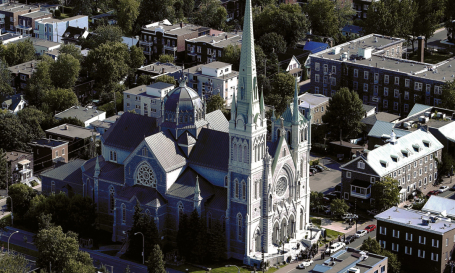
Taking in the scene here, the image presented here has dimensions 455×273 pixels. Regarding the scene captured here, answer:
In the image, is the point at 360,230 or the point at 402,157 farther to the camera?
the point at 402,157

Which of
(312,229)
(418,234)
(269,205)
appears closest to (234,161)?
(269,205)

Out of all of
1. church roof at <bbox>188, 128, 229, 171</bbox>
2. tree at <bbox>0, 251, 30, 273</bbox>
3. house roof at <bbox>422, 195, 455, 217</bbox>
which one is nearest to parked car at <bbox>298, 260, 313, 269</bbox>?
church roof at <bbox>188, 128, 229, 171</bbox>

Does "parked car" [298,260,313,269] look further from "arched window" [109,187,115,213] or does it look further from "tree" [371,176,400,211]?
"arched window" [109,187,115,213]

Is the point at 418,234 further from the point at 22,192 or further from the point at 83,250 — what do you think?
the point at 22,192

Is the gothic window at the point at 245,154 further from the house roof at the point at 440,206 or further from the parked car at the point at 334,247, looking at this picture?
the house roof at the point at 440,206

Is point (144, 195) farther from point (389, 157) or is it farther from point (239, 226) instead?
point (389, 157)

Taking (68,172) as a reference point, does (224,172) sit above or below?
above

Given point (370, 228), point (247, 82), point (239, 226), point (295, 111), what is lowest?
point (370, 228)

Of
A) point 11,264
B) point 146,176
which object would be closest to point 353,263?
point 146,176
